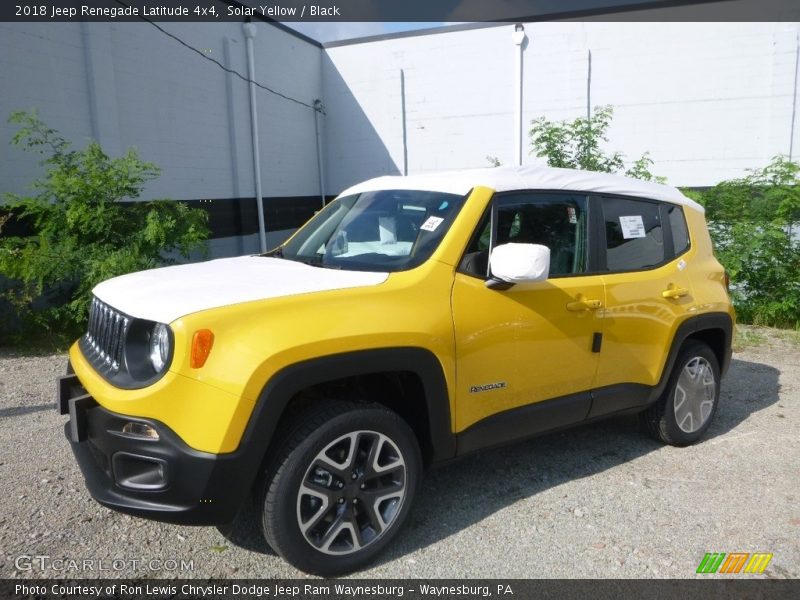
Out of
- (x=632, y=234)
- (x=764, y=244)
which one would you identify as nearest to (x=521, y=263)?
(x=632, y=234)

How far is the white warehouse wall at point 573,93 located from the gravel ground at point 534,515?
8.99 meters

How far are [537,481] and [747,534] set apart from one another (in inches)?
44.2

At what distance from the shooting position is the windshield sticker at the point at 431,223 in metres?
3.16

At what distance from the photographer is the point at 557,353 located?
338 cm

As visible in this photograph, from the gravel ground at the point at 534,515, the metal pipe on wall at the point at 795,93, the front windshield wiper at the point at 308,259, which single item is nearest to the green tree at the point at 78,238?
the gravel ground at the point at 534,515

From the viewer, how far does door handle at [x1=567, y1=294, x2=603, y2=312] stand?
3.42m

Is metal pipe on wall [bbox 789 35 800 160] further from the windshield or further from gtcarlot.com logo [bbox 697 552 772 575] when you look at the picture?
the windshield

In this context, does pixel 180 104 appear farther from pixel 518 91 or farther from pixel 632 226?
pixel 632 226

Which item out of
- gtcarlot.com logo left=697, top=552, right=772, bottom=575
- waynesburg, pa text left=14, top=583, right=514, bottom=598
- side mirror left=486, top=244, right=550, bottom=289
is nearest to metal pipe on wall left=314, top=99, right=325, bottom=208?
side mirror left=486, top=244, right=550, bottom=289

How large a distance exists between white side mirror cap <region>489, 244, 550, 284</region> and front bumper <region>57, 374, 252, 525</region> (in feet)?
4.78

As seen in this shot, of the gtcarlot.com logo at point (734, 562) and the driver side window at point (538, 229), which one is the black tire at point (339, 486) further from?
the gtcarlot.com logo at point (734, 562)

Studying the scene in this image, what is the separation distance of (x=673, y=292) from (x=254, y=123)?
10.3 m

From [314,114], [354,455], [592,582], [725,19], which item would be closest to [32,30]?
[314,114]

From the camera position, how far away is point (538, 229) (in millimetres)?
3479
